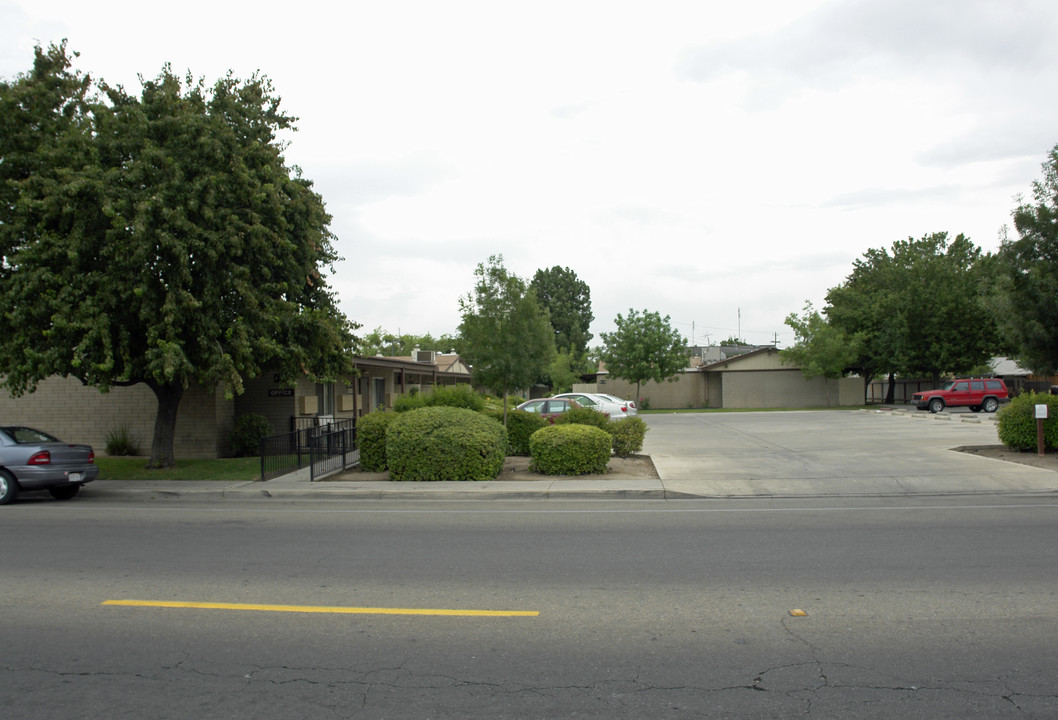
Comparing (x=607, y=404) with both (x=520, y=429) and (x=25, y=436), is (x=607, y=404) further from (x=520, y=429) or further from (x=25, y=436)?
(x=25, y=436)

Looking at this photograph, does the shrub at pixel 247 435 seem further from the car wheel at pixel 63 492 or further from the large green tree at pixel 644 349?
the large green tree at pixel 644 349

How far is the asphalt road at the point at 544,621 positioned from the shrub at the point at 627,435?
762 centimetres

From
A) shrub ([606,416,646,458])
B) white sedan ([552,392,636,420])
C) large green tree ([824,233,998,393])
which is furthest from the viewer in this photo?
large green tree ([824,233,998,393])

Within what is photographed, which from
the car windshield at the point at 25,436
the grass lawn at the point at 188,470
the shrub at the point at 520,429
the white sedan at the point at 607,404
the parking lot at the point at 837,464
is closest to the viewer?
the parking lot at the point at 837,464

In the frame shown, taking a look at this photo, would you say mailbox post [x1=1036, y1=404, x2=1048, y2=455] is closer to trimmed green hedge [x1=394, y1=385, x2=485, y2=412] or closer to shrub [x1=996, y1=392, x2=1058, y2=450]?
shrub [x1=996, y1=392, x2=1058, y2=450]

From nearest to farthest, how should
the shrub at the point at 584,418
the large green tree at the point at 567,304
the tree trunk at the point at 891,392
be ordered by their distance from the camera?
1. the shrub at the point at 584,418
2. the tree trunk at the point at 891,392
3. the large green tree at the point at 567,304

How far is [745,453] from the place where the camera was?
19.0 metres

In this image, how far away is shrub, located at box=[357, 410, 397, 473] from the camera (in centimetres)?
1667

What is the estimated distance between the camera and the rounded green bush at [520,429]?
1928 cm

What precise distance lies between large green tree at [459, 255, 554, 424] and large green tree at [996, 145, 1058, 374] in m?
11.1

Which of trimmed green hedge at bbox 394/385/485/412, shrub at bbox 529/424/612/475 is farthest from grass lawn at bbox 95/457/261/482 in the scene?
shrub at bbox 529/424/612/475

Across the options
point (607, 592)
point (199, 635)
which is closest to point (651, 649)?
point (607, 592)

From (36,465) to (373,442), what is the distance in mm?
6287

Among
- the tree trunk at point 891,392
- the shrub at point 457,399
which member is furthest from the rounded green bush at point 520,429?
the tree trunk at point 891,392
